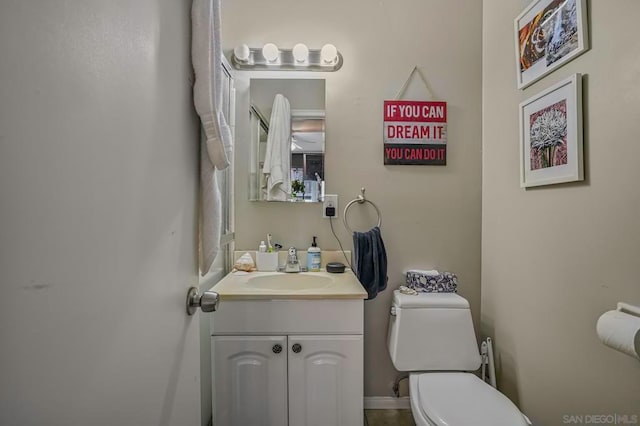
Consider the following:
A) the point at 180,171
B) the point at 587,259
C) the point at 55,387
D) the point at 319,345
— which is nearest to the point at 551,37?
the point at 587,259

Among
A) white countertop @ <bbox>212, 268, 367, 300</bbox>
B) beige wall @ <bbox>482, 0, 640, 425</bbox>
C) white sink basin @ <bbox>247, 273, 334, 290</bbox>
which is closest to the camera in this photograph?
beige wall @ <bbox>482, 0, 640, 425</bbox>

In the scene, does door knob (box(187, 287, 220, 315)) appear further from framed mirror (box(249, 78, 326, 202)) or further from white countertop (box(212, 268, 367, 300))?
framed mirror (box(249, 78, 326, 202))

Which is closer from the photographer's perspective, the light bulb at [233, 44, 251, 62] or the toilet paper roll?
the toilet paper roll

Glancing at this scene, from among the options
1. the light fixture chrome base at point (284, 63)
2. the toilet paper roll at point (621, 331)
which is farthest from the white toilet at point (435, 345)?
the light fixture chrome base at point (284, 63)

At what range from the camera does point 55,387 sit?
32 cm

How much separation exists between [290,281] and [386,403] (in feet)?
2.91

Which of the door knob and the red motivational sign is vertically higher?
the red motivational sign

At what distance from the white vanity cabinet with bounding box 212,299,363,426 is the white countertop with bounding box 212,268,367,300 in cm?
3

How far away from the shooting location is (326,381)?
1.20m

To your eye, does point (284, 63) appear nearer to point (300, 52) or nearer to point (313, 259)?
point (300, 52)

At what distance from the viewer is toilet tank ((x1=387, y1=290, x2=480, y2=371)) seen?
4.33 ft

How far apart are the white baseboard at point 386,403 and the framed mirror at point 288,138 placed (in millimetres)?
1167

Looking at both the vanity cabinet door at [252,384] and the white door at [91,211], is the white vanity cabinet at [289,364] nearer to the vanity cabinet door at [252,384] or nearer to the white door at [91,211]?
the vanity cabinet door at [252,384]

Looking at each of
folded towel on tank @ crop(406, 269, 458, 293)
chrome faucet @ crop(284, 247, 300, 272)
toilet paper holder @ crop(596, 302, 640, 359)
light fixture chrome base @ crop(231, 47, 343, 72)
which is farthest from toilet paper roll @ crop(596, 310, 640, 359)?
light fixture chrome base @ crop(231, 47, 343, 72)
